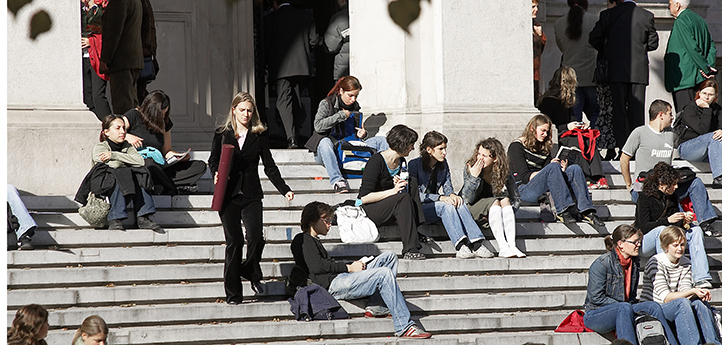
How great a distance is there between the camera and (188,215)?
9.45 meters

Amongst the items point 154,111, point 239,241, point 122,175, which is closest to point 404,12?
point 239,241

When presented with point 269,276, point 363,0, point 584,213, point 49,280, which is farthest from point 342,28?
point 49,280

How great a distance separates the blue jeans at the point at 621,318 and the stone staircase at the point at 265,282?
0.44ft

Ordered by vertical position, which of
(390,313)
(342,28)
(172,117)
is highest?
(342,28)

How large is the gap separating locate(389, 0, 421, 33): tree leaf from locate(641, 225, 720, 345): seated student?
5.53 metres

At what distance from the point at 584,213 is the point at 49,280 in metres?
5.19

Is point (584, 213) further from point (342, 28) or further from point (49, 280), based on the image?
point (49, 280)

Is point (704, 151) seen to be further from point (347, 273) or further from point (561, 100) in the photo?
point (347, 273)

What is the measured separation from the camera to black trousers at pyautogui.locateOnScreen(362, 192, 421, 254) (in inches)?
358

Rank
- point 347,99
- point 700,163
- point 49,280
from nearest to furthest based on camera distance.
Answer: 1. point 49,280
2. point 347,99
3. point 700,163

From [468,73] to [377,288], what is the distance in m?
3.98

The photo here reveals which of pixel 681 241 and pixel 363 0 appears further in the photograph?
pixel 363 0

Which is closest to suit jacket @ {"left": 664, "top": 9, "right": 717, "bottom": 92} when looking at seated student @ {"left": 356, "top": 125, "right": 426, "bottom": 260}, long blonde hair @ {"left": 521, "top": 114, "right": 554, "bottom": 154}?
long blonde hair @ {"left": 521, "top": 114, "right": 554, "bottom": 154}

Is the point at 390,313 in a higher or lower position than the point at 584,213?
lower
